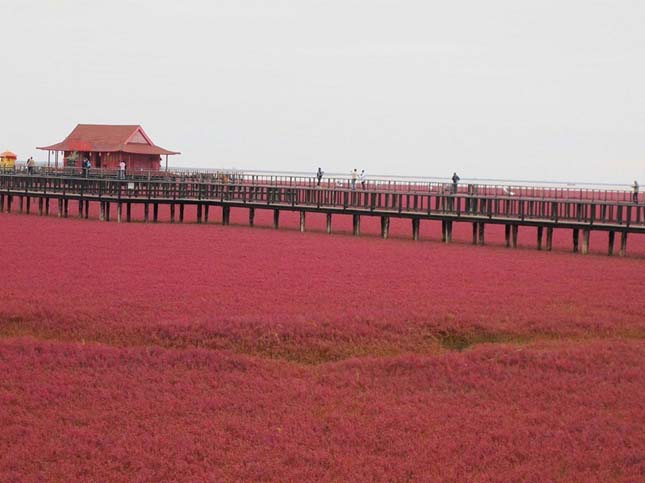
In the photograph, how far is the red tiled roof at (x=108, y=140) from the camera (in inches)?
2803

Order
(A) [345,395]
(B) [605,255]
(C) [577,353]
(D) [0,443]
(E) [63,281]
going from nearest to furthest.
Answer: (D) [0,443]
(A) [345,395]
(C) [577,353]
(E) [63,281]
(B) [605,255]

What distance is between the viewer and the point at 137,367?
→ 62.7 feet

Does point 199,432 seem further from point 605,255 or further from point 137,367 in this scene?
point 605,255

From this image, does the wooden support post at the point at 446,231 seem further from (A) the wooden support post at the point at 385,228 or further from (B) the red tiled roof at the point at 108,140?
(B) the red tiled roof at the point at 108,140

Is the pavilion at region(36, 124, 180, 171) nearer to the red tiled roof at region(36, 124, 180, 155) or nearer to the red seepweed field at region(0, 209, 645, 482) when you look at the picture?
the red tiled roof at region(36, 124, 180, 155)

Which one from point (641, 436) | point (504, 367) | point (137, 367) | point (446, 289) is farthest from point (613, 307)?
point (137, 367)

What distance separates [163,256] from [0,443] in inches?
844

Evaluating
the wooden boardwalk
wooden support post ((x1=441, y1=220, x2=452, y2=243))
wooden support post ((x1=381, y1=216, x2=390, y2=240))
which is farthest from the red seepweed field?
wooden support post ((x1=381, y1=216, x2=390, y2=240))

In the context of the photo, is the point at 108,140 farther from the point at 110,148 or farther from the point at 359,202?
the point at 359,202

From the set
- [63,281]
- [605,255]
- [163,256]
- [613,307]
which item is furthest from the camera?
[605,255]

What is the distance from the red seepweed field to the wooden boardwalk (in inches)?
445

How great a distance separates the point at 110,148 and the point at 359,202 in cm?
2592

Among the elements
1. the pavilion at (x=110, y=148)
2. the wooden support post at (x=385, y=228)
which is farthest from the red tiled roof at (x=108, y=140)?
the wooden support post at (x=385, y=228)

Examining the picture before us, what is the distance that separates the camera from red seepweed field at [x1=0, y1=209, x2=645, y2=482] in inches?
571
